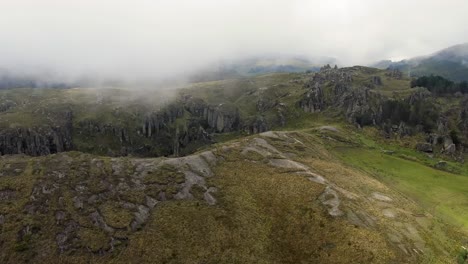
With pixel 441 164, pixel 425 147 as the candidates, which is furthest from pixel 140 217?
pixel 425 147

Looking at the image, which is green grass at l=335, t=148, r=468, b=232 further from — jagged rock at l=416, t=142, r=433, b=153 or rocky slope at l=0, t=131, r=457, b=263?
jagged rock at l=416, t=142, r=433, b=153

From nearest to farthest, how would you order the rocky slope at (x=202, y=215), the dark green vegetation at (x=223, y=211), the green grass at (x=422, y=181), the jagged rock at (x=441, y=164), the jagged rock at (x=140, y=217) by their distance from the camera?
1. the rocky slope at (x=202, y=215)
2. the dark green vegetation at (x=223, y=211)
3. the jagged rock at (x=140, y=217)
4. the green grass at (x=422, y=181)
5. the jagged rock at (x=441, y=164)

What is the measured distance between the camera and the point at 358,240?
5994 cm

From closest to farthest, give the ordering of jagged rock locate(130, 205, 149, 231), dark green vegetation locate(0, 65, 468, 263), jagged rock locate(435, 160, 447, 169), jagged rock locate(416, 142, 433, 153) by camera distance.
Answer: dark green vegetation locate(0, 65, 468, 263), jagged rock locate(130, 205, 149, 231), jagged rock locate(435, 160, 447, 169), jagged rock locate(416, 142, 433, 153)

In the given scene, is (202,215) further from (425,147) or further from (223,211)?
(425,147)

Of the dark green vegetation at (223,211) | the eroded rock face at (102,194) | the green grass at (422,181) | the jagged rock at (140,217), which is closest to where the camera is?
the dark green vegetation at (223,211)

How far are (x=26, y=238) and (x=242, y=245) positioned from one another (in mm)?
33894

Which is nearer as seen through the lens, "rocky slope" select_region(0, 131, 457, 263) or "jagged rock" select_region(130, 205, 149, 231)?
"rocky slope" select_region(0, 131, 457, 263)

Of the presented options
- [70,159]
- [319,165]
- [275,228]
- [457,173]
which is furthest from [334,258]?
[457,173]

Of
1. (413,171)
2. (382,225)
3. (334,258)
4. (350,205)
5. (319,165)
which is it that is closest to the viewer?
(334,258)

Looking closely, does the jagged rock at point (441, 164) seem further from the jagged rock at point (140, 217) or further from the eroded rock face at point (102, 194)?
the jagged rock at point (140, 217)

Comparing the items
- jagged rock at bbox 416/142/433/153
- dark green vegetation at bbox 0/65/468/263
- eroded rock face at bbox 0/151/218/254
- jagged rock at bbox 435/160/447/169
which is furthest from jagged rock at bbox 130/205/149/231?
jagged rock at bbox 416/142/433/153

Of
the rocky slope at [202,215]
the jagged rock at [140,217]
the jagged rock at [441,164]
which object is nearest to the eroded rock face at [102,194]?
the jagged rock at [140,217]

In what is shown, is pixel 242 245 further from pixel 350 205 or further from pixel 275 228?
pixel 350 205
